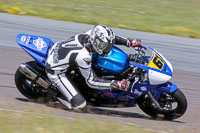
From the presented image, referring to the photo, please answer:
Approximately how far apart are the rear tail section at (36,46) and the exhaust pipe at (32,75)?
0.65 ft

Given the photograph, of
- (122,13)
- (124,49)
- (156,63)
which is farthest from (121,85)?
(122,13)

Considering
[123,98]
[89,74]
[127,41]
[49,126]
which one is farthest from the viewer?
[127,41]

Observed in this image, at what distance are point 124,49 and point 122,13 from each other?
4.42m

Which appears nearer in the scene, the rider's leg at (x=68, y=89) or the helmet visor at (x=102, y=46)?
the helmet visor at (x=102, y=46)

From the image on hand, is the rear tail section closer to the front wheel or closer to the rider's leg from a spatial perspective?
the rider's leg

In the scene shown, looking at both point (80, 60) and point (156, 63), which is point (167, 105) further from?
point (80, 60)

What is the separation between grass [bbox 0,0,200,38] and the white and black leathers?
6309 mm

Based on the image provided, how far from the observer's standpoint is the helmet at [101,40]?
5195mm

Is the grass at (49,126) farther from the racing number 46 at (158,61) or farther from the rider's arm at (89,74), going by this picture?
the racing number 46 at (158,61)

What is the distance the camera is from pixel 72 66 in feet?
18.0

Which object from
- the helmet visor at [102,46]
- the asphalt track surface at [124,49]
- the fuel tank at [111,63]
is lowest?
the asphalt track surface at [124,49]

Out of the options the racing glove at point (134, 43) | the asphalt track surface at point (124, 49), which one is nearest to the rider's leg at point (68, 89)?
the asphalt track surface at point (124, 49)

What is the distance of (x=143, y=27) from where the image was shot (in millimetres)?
11938

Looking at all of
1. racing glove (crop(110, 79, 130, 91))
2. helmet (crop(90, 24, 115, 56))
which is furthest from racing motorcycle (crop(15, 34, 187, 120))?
helmet (crop(90, 24, 115, 56))
